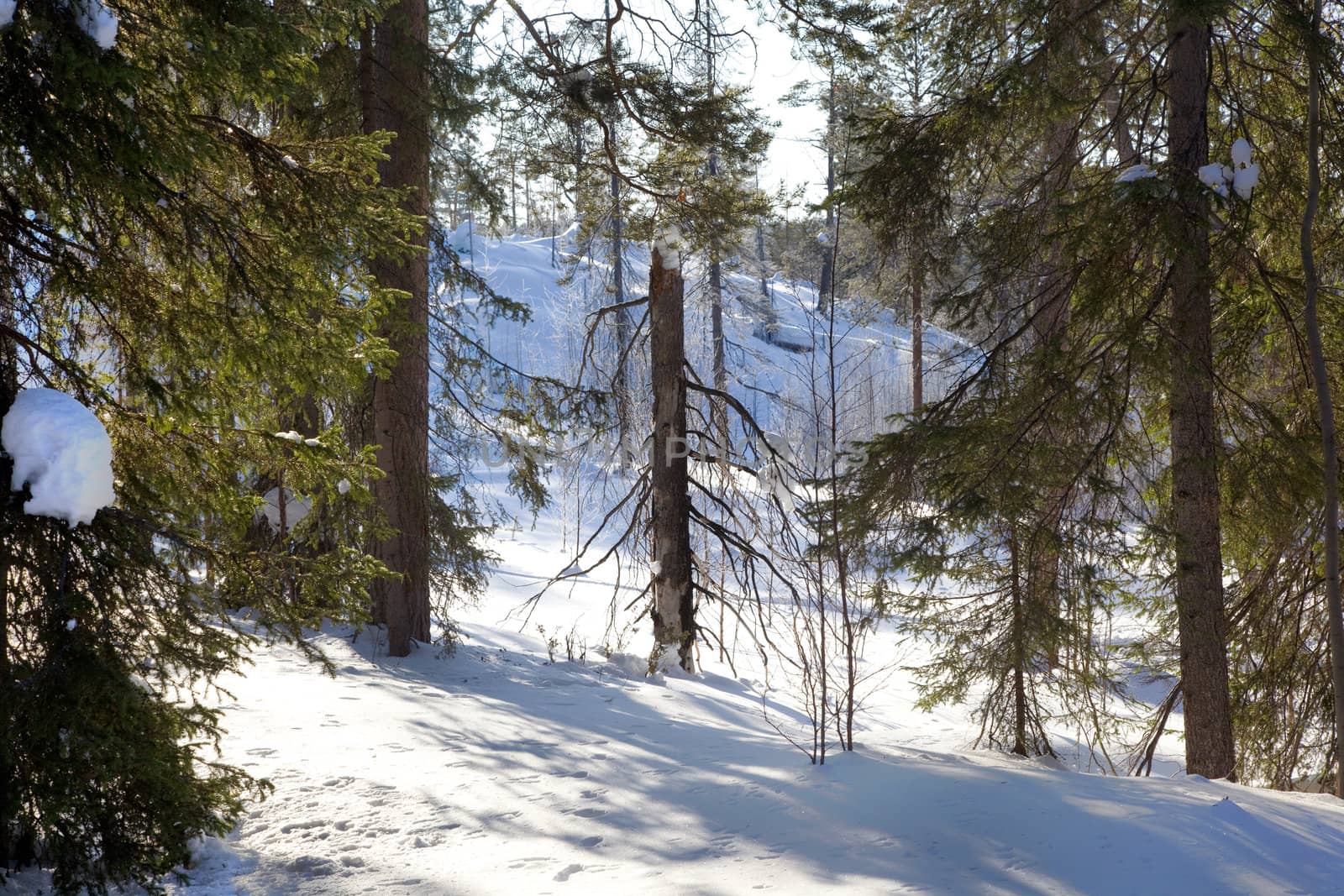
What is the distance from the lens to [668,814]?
4.52 metres

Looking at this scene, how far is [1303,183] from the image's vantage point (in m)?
6.01

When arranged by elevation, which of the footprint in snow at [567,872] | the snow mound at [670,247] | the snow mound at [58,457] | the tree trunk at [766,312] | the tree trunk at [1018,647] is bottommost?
the footprint in snow at [567,872]

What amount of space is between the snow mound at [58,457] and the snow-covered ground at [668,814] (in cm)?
166

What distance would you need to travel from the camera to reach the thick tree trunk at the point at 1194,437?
5.24 meters

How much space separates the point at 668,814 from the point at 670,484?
17.4 feet

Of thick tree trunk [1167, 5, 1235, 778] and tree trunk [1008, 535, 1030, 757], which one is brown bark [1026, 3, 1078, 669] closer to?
tree trunk [1008, 535, 1030, 757]

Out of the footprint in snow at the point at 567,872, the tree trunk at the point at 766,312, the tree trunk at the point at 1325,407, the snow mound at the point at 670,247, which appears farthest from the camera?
the tree trunk at the point at 766,312

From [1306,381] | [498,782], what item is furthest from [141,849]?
[1306,381]

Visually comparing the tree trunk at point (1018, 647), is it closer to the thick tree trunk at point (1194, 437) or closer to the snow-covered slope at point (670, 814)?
the snow-covered slope at point (670, 814)

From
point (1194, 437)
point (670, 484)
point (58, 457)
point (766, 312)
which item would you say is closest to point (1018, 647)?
point (1194, 437)

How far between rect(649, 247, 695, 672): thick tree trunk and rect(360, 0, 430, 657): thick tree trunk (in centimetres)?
238

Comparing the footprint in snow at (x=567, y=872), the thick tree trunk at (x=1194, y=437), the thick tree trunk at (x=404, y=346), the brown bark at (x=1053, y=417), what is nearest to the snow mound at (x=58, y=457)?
the footprint in snow at (x=567, y=872)

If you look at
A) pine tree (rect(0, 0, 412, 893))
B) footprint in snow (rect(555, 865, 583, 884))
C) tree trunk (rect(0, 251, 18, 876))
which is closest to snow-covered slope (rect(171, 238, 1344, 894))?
footprint in snow (rect(555, 865, 583, 884))

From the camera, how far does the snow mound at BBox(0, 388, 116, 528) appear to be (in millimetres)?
3166
